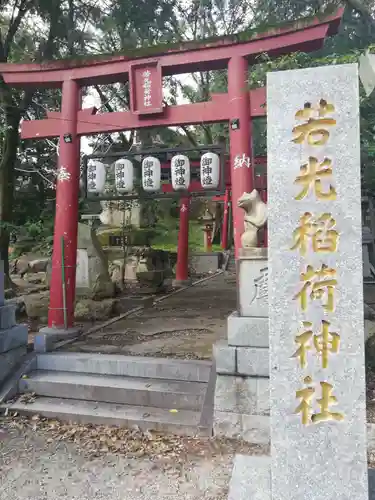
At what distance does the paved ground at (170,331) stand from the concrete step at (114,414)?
1104 mm

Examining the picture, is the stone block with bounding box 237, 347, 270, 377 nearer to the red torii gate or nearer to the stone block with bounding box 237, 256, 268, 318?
the stone block with bounding box 237, 256, 268, 318

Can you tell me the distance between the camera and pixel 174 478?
3.58m

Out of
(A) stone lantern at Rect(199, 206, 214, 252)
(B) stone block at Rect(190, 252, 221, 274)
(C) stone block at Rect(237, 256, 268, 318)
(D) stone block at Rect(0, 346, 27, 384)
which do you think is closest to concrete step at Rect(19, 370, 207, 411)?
(D) stone block at Rect(0, 346, 27, 384)

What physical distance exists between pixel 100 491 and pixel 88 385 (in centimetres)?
187

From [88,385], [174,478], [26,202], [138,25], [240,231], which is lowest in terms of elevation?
[174,478]

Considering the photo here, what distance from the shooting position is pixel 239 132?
20.6 feet

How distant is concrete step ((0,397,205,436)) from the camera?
4.42 m

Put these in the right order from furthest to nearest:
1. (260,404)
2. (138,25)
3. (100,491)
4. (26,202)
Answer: (26,202)
(138,25)
(260,404)
(100,491)

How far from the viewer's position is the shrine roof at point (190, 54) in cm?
605

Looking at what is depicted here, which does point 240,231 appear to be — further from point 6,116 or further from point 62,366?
point 6,116

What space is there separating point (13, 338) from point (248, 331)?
3.30m

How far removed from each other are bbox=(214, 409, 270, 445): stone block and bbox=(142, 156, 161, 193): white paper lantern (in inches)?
163

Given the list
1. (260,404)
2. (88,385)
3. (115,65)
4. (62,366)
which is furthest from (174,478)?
(115,65)

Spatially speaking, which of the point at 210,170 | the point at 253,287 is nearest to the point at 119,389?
the point at 253,287
